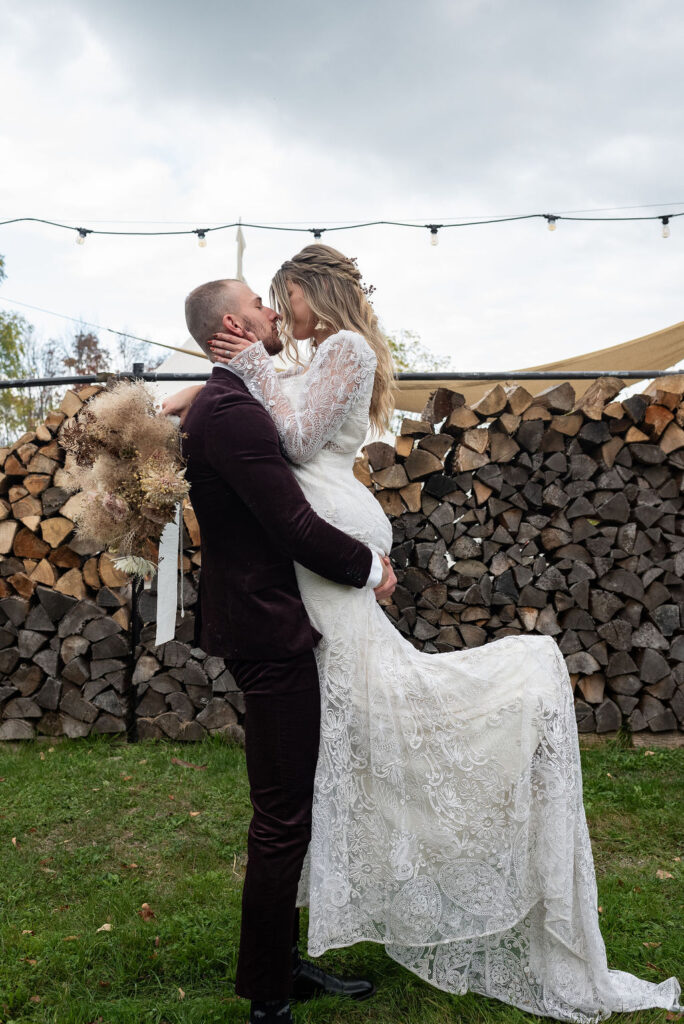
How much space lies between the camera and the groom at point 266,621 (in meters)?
1.67

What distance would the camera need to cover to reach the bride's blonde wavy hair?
196cm

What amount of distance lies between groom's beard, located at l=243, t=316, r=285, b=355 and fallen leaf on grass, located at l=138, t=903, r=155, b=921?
6.37 ft

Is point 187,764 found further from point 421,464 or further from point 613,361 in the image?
point 613,361

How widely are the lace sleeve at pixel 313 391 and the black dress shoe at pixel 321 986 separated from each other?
4.73ft

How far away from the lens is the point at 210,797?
11.5ft

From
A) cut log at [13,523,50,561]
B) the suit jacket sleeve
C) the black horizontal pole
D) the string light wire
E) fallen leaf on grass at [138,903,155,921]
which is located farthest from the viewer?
the string light wire

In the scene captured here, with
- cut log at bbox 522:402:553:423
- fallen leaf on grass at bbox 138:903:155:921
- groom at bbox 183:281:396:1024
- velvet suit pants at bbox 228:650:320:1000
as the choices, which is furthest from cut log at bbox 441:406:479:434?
fallen leaf on grass at bbox 138:903:155:921

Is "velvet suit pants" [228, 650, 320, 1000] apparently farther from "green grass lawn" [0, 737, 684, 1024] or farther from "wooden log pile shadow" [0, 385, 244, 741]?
"wooden log pile shadow" [0, 385, 244, 741]

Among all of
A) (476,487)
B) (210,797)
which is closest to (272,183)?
(476,487)

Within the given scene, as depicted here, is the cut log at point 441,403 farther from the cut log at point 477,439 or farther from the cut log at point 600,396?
the cut log at point 600,396

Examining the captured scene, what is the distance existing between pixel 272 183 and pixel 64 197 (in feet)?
7.90

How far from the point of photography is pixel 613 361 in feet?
17.3

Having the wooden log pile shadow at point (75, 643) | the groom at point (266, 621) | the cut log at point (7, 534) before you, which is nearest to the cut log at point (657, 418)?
the wooden log pile shadow at point (75, 643)

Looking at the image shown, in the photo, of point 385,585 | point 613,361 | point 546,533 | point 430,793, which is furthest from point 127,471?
point 613,361
